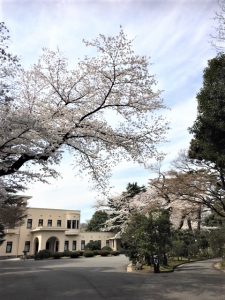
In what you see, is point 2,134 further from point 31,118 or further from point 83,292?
point 83,292

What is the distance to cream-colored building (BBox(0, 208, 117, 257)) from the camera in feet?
149

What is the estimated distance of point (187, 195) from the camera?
870 inches

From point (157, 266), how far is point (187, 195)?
656 centimetres

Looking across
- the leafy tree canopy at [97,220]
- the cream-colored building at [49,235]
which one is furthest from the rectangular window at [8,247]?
the leafy tree canopy at [97,220]

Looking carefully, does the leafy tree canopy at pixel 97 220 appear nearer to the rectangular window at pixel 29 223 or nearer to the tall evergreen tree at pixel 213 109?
the rectangular window at pixel 29 223

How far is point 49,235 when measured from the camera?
45500 mm

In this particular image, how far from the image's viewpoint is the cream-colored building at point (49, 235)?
45.4 meters

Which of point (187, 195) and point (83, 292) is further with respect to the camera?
point (187, 195)

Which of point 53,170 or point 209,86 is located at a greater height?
point 209,86

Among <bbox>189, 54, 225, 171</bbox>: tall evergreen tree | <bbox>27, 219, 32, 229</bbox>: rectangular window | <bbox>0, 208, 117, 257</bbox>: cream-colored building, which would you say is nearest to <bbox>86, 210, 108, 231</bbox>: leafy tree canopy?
<bbox>0, 208, 117, 257</bbox>: cream-colored building

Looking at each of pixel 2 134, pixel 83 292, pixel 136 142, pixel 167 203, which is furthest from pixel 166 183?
pixel 2 134

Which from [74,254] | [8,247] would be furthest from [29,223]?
[74,254]

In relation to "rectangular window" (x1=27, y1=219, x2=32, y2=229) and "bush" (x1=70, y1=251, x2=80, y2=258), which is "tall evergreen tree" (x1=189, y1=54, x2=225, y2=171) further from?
"rectangular window" (x1=27, y1=219, x2=32, y2=229)

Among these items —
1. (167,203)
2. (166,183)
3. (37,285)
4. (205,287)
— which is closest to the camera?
(205,287)
